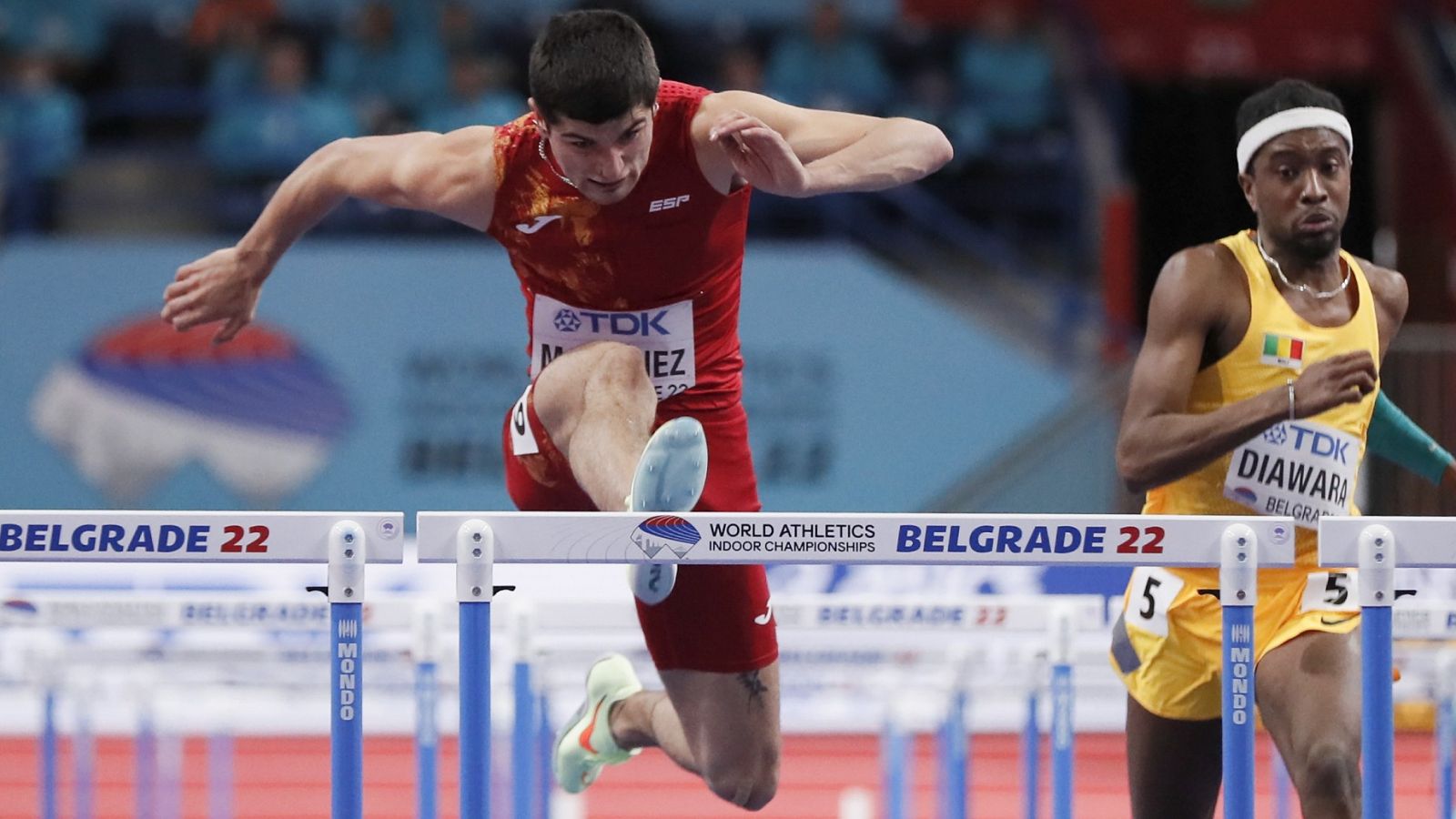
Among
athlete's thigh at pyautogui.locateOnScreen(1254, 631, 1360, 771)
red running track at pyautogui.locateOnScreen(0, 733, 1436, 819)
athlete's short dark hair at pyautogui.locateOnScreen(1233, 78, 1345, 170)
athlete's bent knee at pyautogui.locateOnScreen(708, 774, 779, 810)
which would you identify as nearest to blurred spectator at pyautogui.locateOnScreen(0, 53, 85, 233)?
red running track at pyautogui.locateOnScreen(0, 733, 1436, 819)

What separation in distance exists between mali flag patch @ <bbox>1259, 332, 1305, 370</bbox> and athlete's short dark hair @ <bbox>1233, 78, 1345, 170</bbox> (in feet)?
1.39

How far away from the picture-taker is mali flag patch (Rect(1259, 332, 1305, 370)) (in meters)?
4.11

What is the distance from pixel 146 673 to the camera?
6.62 meters

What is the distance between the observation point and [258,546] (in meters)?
3.23

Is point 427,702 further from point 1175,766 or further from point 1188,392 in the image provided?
point 1188,392

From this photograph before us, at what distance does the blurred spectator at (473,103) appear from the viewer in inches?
436

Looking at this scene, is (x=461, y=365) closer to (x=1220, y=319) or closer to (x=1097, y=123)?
(x=1097, y=123)

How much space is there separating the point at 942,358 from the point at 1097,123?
282 centimetres

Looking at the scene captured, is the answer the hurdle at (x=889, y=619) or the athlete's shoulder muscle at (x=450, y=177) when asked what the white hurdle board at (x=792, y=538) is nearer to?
the athlete's shoulder muscle at (x=450, y=177)

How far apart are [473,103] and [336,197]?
7079 mm

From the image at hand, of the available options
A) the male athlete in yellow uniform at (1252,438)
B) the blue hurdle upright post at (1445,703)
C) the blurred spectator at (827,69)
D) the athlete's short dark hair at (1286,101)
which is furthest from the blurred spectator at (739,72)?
the male athlete in yellow uniform at (1252,438)

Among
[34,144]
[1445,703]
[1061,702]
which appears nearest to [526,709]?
[1061,702]

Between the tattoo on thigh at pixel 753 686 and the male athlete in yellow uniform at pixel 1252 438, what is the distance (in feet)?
2.87

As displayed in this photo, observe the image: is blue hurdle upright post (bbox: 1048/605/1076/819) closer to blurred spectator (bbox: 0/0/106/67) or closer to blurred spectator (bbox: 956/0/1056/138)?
blurred spectator (bbox: 956/0/1056/138)
